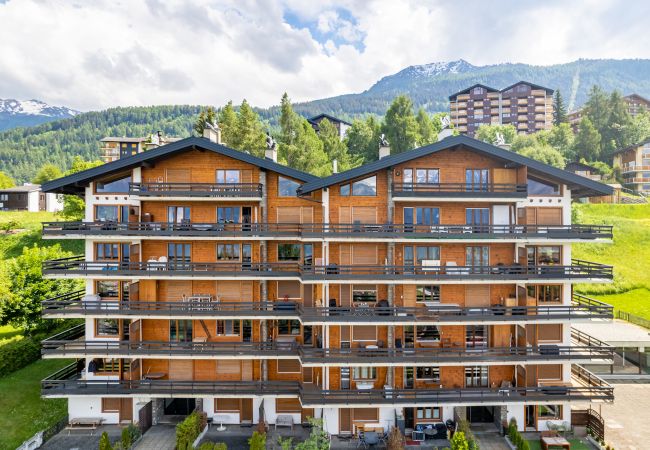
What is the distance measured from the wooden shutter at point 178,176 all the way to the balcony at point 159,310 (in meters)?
7.50

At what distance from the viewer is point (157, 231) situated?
888 inches

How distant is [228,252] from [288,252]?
3705mm

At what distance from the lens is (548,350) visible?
22500 millimetres

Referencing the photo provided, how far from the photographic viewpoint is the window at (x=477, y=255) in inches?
926

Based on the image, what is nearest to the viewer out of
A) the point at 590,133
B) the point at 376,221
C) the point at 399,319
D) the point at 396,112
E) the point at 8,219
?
the point at 399,319

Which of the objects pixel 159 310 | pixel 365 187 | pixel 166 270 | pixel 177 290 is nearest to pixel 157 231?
pixel 166 270

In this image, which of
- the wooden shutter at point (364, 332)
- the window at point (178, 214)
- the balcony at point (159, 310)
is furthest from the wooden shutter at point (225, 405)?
the window at point (178, 214)

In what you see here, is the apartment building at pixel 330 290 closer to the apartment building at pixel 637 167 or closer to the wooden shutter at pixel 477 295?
the wooden shutter at pixel 477 295

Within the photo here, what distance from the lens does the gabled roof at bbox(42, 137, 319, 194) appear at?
Answer: 22.8m

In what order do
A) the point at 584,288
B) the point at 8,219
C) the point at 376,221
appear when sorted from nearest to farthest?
the point at 376,221 → the point at 584,288 → the point at 8,219

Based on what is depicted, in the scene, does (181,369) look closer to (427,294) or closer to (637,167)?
(427,294)

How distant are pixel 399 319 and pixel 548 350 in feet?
29.6

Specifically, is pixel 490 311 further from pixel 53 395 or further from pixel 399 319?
pixel 53 395

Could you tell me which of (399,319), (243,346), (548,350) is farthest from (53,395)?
(548,350)
